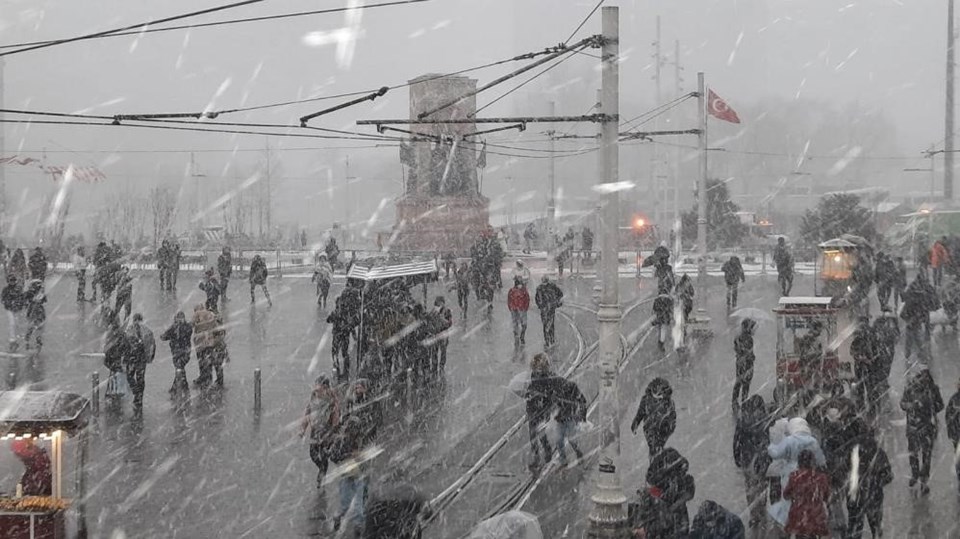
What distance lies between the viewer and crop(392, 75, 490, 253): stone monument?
1758 inches

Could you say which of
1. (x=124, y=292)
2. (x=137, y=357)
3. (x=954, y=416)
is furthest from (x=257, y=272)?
(x=954, y=416)

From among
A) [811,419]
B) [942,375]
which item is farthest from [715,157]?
[811,419]

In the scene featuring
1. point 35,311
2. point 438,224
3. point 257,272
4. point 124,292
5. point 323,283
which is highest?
point 438,224

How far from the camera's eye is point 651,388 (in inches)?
426

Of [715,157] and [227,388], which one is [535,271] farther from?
[715,157]

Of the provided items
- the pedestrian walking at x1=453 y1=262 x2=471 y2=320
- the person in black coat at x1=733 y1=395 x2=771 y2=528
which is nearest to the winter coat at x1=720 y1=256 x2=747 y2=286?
the pedestrian walking at x1=453 y1=262 x2=471 y2=320

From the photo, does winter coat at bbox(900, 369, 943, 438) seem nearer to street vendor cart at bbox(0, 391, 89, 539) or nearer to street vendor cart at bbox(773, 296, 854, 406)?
street vendor cart at bbox(773, 296, 854, 406)

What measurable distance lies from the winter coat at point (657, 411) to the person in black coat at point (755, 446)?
2.61 ft

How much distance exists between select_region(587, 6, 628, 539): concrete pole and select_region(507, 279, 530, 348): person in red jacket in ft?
37.7

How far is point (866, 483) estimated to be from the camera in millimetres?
8969

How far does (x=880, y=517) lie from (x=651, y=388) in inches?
106

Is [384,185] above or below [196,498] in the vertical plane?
above

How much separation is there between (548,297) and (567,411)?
28.8ft

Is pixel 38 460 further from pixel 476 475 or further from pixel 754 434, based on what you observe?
pixel 754 434
